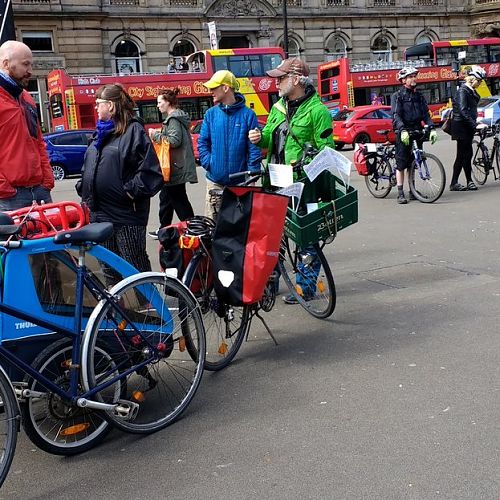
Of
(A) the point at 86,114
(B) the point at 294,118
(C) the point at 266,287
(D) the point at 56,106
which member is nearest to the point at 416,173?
(B) the point at 294,118

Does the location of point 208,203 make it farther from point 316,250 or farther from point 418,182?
point 418,182

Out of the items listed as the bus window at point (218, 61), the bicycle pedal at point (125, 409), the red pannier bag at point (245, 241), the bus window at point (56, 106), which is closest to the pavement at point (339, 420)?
the bicycle pedal at point (125, 409)

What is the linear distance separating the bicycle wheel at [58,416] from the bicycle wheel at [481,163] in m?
10.2

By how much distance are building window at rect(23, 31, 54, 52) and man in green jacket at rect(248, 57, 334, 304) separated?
36.7m

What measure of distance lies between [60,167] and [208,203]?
17326mm

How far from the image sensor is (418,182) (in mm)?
11070

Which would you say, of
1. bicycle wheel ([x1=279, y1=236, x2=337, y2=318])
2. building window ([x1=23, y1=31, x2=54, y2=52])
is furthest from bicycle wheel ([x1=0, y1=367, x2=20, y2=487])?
building window ([x1=23, y1=31, x2=54, y2=52])

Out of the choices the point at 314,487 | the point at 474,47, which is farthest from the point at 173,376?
the point at 474,47

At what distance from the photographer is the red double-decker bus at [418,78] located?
3409 cm

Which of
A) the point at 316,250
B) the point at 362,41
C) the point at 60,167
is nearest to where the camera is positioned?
the point at 316,250

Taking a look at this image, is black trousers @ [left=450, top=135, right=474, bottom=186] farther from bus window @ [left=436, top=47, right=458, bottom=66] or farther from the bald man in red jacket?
bus window @ [left=436, top=47, right=458, bottom=66]

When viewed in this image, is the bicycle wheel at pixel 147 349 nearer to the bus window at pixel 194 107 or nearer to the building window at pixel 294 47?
the bus window at pixel 194 107

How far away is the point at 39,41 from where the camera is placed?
3922 centimetres

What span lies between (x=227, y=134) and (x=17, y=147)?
1778 millimetres
